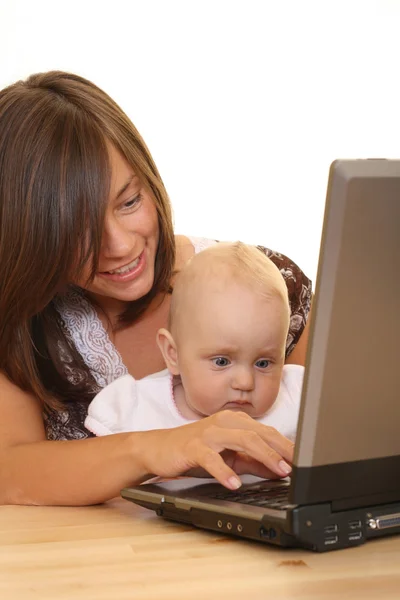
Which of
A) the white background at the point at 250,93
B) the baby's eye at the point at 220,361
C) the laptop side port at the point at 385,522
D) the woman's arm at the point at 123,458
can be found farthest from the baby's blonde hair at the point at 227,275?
the white background at the point at 250,93

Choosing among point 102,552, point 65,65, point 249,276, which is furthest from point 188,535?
point 65,65

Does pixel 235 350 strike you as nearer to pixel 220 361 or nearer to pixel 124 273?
pixel 220 361

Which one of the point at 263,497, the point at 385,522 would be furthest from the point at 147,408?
the point at 385,522

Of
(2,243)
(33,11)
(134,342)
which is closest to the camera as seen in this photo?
(2,243)

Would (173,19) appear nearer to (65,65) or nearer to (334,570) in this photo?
(65,65)

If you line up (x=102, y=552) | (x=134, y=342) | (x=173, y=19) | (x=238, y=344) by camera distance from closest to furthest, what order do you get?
(x=102, y=552)
(x=238, y=344)
(x=134, y=342)
(x=173, y=19)

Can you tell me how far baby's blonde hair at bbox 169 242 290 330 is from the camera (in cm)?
173

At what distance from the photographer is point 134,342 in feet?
7.25

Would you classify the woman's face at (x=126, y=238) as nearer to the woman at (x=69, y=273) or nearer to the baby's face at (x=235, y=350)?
the woman at (x=69, y=273)

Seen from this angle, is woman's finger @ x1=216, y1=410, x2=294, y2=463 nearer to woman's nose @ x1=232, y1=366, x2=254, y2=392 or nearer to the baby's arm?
woman's nose @ x1=232, y1=366, x2=254, y2=392

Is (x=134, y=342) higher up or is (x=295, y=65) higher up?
(x=295, y=65)

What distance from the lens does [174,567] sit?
3.50ft

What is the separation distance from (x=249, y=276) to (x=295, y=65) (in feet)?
12.2

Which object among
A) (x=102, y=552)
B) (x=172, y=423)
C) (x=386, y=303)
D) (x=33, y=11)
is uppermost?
(x=33, y=11)
